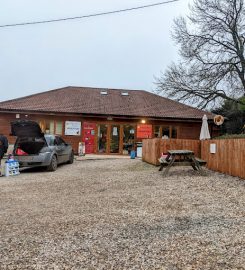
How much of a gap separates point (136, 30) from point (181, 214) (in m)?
13.6

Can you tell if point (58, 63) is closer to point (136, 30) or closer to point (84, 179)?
point (136, 30)

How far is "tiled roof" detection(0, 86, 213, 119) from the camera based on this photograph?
22438 millimetres

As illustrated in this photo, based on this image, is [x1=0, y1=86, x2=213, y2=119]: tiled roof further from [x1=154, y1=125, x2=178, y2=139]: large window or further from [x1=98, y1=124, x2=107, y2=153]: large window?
[x1=98, y1=124, x2=107, y2=153]: large window

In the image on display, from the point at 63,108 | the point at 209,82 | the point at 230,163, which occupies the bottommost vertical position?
the point at 230,163

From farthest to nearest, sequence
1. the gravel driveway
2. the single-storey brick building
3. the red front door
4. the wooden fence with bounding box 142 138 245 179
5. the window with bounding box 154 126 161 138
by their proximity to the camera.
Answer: the window with bounding box 154 126 161 138, the red front door, the single-storey brick building, the wooden fence with bounding box 142 138 245 179, the gravel driveway

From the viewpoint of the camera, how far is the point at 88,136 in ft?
74.2

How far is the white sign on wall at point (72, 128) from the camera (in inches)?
886

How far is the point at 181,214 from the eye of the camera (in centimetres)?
569

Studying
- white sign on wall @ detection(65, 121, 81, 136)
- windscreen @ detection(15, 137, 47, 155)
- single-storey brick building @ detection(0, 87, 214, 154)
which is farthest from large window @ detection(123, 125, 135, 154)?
windscreen @ detection(15, 137, 47, 155)

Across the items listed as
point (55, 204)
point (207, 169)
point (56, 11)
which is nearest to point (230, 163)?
point (207, 169)

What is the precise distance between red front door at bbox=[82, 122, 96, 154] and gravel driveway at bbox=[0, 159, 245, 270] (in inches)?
536

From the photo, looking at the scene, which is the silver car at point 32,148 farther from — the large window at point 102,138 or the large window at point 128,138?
the large window at point 128,138

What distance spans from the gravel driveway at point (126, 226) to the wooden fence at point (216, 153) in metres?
0.83

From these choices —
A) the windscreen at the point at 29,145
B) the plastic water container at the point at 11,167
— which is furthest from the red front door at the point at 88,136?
the plastic water container at the point at 11,167
